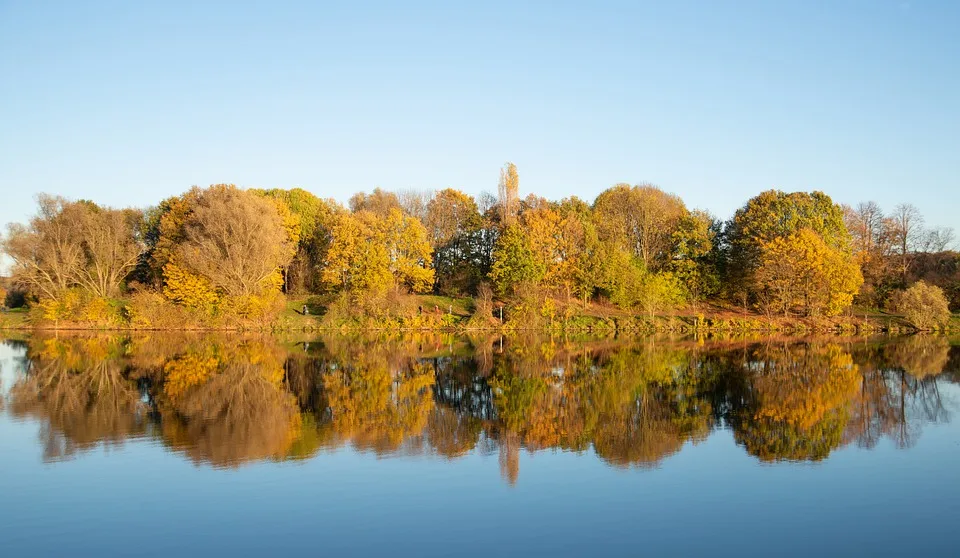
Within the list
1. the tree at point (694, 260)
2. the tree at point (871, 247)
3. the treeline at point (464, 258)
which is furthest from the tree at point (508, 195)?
the tree at point (871, 247)

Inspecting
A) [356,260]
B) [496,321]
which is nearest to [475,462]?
[496,321]

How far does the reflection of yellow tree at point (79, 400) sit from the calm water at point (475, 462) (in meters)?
0.11

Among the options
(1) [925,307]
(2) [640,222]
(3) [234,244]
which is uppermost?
(2) [640,222]

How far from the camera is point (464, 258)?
6638 cm

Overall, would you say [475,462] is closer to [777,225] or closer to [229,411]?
[229,411]

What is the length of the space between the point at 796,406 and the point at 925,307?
141ft

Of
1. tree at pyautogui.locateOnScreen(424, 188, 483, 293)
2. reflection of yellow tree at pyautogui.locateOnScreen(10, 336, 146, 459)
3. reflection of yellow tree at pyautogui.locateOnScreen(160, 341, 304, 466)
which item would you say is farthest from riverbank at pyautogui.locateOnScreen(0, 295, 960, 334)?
reflection of yellow tree at pyautogui.locateOnScreen(160, 341, 304, 466)

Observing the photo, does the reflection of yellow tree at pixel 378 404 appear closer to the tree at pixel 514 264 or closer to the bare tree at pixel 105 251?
the tree at pixel 514 264

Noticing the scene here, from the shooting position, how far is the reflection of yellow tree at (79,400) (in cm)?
1575

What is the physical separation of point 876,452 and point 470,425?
9.20 meters

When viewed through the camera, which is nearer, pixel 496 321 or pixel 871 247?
pixel 496 321

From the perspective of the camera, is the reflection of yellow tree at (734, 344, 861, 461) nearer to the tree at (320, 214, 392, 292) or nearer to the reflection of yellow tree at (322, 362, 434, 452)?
the reflection of yellow tree at (322, 362, 434, 452)

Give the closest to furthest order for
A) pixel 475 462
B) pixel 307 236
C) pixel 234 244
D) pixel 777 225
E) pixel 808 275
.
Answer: pixel 475 462, pixel 234 244, pixel 808 275, pixel 777 225, pixel 307 236

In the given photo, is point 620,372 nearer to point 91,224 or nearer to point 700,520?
point 700,520
